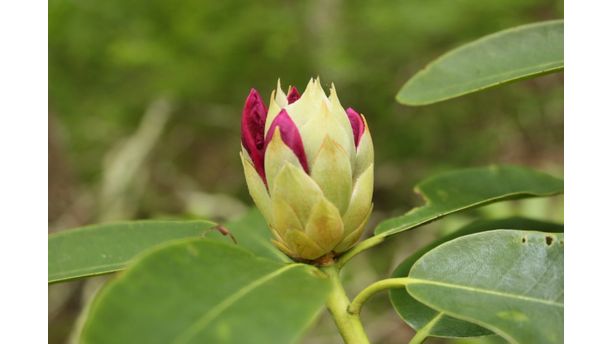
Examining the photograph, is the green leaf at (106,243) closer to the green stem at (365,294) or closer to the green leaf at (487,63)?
the green stem at (365,294)

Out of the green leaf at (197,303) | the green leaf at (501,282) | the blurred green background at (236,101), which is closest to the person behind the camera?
the green leaf at (197,303)

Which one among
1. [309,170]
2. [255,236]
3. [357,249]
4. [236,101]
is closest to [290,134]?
[309,170]

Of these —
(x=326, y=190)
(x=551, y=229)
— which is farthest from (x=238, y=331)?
(x=551, y=229)

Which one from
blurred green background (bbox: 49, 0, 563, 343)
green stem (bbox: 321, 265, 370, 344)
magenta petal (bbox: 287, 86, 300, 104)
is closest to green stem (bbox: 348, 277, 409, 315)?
green stem (bbox: 321, 265, 370, 344)

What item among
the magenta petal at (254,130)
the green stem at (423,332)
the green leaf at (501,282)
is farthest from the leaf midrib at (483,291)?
the magenta petal at (254,130)

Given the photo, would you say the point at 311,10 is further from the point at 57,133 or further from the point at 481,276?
the point at 481,276
